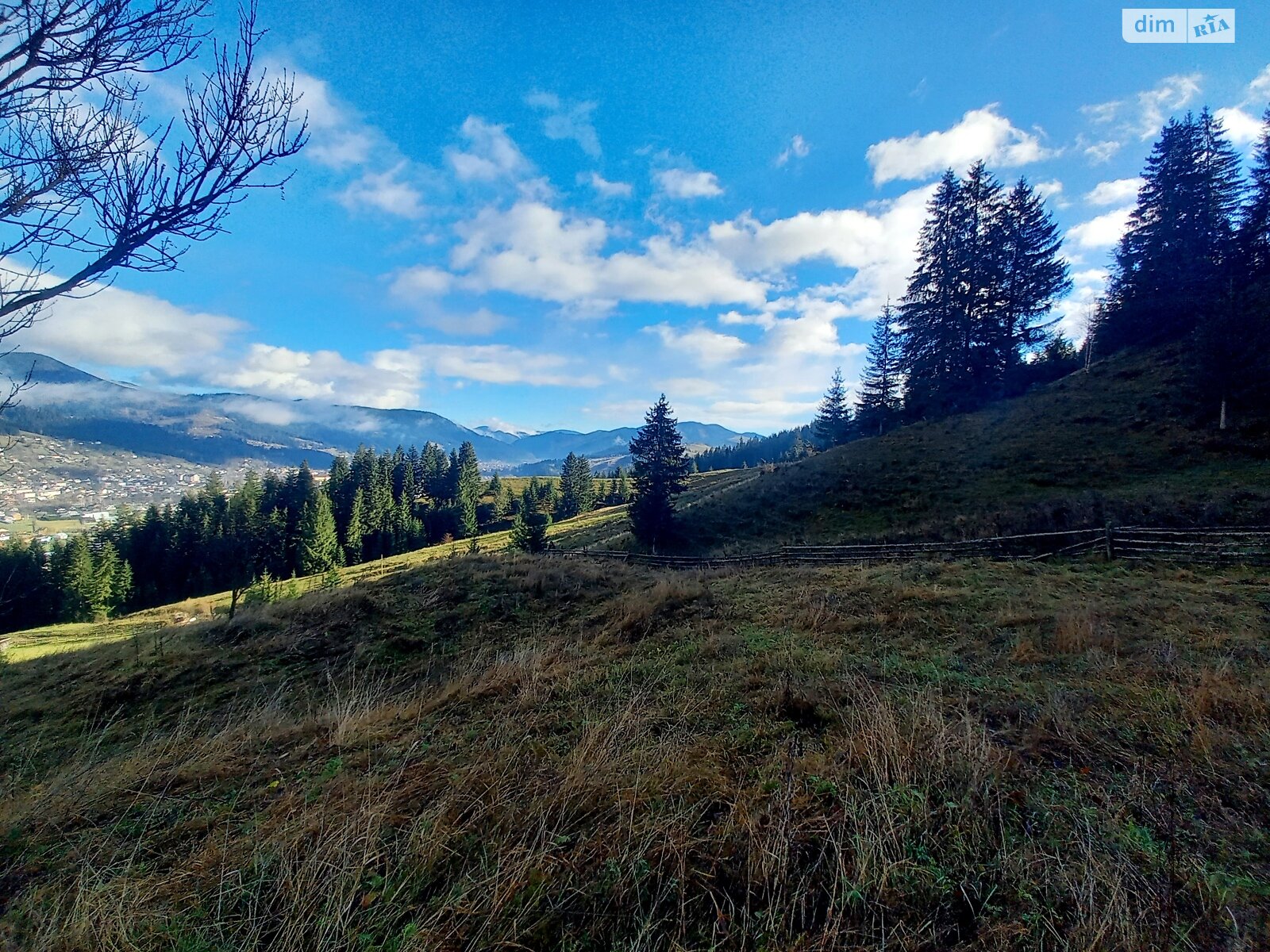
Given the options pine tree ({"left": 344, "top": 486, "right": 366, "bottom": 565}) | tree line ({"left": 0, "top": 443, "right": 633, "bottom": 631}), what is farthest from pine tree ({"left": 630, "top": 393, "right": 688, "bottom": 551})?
pine tree ({"left": 344, "top": 486, "right": 366, "bottom": 565})

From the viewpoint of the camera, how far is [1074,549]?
43.8 ft

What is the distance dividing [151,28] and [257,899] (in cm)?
580

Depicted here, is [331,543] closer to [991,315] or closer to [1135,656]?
[1135,656]

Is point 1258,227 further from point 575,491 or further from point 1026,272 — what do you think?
point 575,491

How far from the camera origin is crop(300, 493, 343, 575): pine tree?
152ft

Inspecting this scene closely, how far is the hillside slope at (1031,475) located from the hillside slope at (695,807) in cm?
1248

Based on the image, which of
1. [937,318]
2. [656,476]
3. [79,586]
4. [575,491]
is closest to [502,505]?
[575,491]

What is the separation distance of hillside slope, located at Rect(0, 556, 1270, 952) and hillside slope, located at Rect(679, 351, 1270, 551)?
12.5 metres

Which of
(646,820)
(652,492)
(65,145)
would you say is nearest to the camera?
(646,820)

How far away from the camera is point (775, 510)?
27641 millimetres

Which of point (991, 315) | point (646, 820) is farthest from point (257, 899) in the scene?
point (991, 315)

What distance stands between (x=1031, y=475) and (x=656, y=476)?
775 inches

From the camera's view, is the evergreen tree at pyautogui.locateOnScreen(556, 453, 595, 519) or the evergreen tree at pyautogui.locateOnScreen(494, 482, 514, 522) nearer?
the evergreen tree at pyautogui.locateOnScreen(494, 482, 514, 522)

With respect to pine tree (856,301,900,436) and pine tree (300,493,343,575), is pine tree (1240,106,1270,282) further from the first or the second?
pine tree (300,493,343,575)
